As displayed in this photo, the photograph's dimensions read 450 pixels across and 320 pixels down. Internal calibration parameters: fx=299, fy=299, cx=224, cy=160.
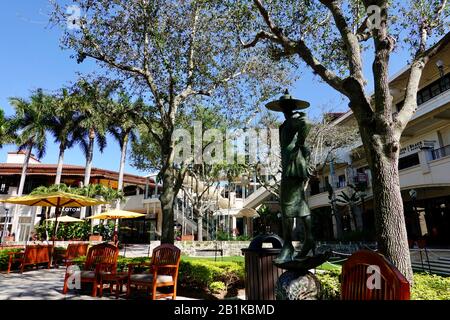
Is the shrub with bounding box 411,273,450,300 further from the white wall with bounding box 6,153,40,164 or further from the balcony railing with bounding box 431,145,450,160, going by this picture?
the white wall with bounding box 6,153,40,164

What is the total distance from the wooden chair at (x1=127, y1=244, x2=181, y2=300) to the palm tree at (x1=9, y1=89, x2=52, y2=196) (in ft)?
95.7

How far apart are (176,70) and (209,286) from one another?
7524 millimetres

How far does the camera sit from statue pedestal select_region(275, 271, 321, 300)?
394cm

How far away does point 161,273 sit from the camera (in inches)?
286

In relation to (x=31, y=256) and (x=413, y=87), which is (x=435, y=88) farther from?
(x=31, y=256)

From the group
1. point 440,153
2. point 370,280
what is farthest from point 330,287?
point 440,153

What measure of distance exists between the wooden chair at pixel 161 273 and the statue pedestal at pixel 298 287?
3.13 meters

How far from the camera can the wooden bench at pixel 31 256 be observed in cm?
1076

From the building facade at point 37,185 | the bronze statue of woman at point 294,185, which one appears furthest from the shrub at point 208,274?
the building facade at point 37,185

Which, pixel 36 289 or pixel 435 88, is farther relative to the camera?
pixel 435 88

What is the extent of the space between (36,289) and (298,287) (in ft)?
22.8

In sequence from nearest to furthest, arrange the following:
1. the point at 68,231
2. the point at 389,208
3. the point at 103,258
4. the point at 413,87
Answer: the point at 389,208 → the point at 413,87 → the point at 103,258 → the point at 68,231

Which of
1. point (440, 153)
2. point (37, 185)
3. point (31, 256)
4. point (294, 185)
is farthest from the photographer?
point (37, 185)

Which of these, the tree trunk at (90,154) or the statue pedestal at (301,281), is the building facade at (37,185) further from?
the statue pedestal at (301,281)
